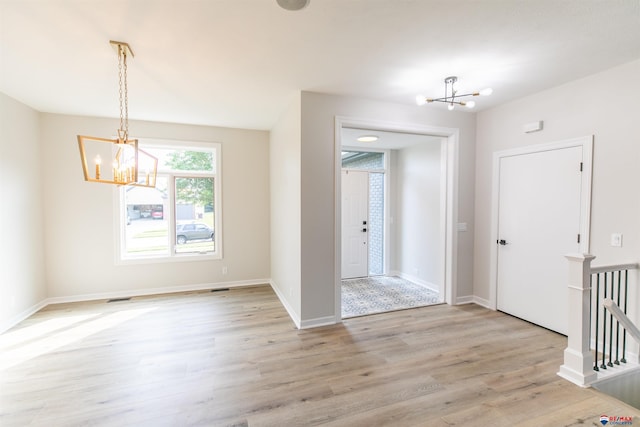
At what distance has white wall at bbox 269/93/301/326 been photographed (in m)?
3.44

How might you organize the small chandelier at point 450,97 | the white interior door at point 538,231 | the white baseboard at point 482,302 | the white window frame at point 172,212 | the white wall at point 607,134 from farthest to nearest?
the white window frame at point 172,212
the white baseboard at point 482,302
the white interior door at point 538,231
the small chandelier at point 450,97
the white wall at point 607,134

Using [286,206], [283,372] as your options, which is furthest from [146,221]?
[283,372]

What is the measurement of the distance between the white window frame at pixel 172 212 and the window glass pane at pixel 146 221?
0.20ft

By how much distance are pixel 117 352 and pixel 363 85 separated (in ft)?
12.4

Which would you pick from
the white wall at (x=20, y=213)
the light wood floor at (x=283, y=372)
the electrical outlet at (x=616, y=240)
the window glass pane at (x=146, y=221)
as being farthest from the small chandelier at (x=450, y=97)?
the white wall at (x=20, y=213)

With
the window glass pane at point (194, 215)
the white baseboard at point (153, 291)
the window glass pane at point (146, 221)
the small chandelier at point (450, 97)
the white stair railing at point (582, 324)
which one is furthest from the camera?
the window glass pane at point (194, 215)

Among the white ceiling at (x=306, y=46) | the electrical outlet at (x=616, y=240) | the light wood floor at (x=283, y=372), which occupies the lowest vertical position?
the light wood floor at (x=283, y=372)

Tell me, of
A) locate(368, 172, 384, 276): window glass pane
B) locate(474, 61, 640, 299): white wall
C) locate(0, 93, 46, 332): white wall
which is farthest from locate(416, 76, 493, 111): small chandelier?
locate(0, 93, 46, 332): white wall

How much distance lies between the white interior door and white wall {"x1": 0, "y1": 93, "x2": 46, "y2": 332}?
617cm

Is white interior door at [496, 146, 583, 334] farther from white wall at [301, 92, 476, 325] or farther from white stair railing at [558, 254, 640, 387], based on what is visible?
white wall at [301, 92, 476, 325]

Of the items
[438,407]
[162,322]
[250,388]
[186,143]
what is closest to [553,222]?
[438,407]

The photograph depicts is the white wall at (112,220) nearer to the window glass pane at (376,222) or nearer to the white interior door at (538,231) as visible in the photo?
the window glass pane at (376,222)

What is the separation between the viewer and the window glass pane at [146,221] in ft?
15.1

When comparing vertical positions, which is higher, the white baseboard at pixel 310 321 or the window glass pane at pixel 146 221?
the window glass pane at pixel 146 221
